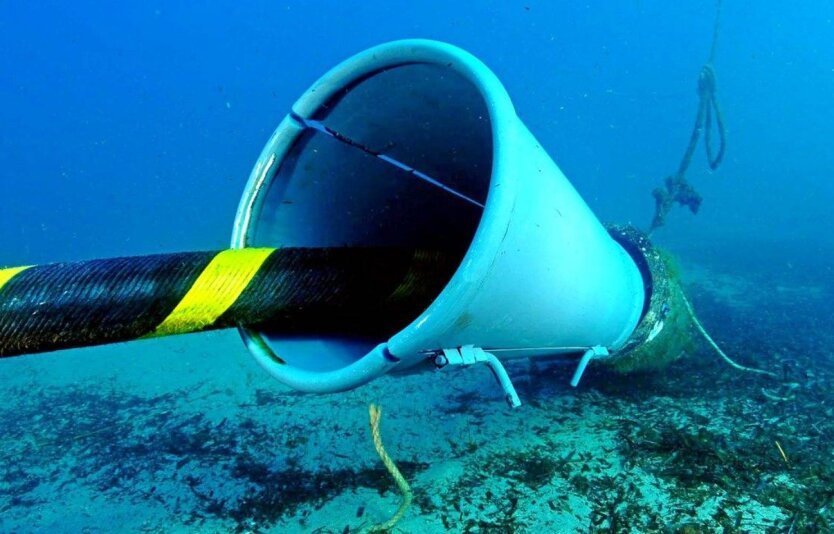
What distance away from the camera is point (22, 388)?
14.2 ft

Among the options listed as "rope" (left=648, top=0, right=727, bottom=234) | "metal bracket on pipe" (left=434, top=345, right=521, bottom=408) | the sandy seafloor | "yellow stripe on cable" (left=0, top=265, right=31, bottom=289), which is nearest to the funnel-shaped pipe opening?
"metal bracket on pipe" (left=434, top=345, right=521, bottom=408)

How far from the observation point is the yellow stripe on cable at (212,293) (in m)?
1.46

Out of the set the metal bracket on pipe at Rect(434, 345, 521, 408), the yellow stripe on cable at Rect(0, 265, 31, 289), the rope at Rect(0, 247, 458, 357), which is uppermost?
the yellow stripe on cable at Rect(0, 265, 31, 289)

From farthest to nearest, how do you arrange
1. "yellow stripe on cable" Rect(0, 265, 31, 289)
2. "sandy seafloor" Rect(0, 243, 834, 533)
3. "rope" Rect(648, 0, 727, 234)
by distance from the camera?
"rope" Rect(648, 0, 727, 234), "sandy seafloor" Rect(0, 243, 834, 533), "yellow stripe on cable" Rect(0, 265, 31, 289)

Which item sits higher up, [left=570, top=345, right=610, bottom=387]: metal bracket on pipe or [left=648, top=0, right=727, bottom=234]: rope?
[left=648, top=0, right=727, bottom=234]: rope

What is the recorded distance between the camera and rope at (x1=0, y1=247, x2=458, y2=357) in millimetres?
1290

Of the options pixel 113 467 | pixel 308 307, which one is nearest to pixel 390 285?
pixel 308 307

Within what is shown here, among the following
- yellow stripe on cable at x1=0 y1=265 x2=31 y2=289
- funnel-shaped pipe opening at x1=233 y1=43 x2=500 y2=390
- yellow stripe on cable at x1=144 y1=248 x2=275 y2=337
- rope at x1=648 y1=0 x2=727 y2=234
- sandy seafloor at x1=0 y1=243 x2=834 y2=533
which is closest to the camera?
yellow stripe on cable at x1=0 y1=265 x2=31 y2=289

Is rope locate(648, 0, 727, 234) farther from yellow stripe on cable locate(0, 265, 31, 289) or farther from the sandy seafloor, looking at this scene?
yellow stripe on cable locate(0, 265, 31, 289)

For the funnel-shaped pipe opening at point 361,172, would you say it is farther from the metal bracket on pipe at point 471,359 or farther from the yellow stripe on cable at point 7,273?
the yellow stripe on cable at point 7,273

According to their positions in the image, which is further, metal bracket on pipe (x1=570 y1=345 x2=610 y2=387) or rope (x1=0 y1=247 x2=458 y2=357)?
metal bracket on pipe (x1=570 y1=345 x2=610 y2=387)

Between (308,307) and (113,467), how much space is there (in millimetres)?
2023

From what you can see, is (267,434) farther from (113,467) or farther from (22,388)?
(22,388)

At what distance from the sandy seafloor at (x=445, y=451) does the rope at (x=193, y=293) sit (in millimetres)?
1035
